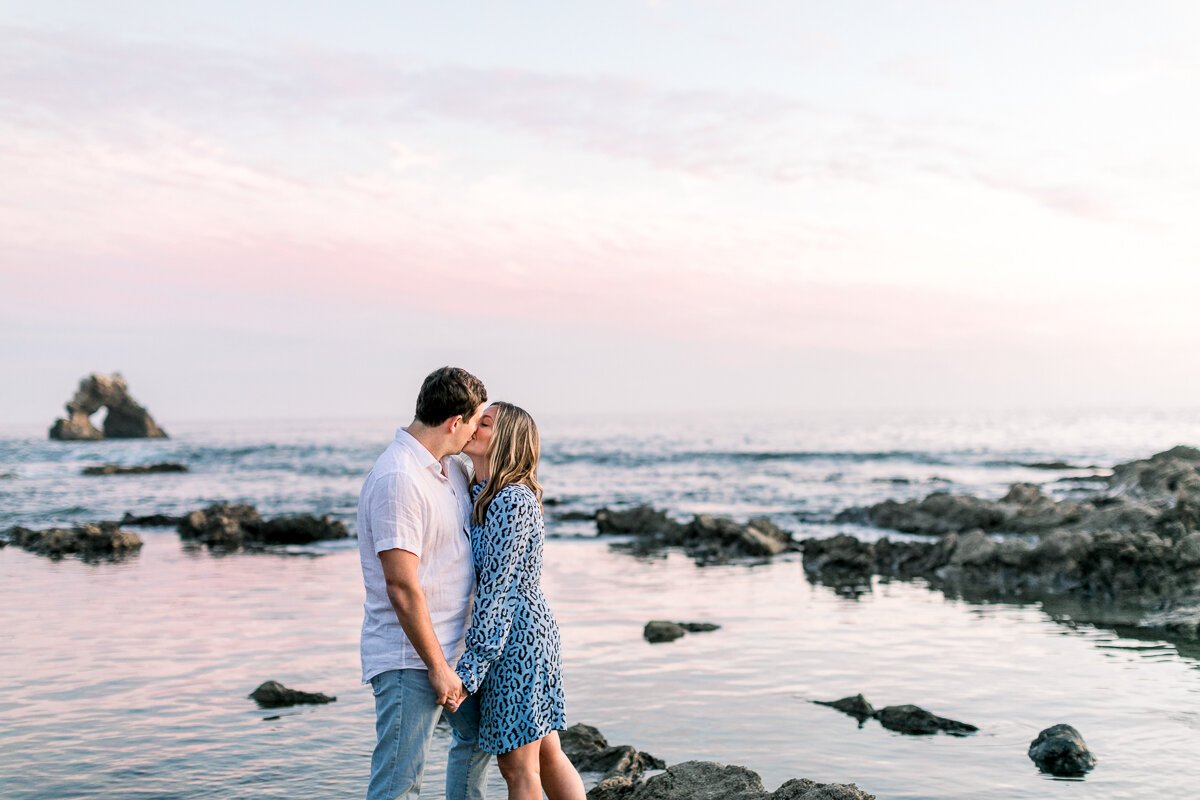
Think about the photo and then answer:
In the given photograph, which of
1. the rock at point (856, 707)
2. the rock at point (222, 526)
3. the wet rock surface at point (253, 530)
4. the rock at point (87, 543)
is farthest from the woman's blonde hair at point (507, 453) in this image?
the wet rock surface at point (253, 530)

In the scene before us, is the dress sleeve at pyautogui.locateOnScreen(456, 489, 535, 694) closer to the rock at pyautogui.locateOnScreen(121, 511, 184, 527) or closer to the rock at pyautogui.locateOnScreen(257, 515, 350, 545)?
the rock at pyautogui.locateOnScreen(257, 515, 350, 545)

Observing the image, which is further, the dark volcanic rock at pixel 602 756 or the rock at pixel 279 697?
the rock at pixel 279 697

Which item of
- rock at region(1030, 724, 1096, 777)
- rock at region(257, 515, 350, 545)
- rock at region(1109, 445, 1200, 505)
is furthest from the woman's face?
rock at region(257, 515, 350, 545)

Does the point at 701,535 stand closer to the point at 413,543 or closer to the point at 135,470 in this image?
the point at 413,543

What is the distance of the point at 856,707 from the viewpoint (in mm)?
7957

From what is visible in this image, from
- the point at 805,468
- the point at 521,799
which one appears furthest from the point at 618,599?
the point at 805,468

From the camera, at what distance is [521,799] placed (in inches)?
180

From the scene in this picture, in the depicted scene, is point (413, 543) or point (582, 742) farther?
point (582, 742)

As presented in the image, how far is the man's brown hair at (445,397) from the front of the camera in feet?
14.0

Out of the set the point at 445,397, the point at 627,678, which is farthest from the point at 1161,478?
the point at 445,397

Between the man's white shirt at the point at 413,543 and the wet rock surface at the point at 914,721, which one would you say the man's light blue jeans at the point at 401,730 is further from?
the wet rock surface at the point at 914,721

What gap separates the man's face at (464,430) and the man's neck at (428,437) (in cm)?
7

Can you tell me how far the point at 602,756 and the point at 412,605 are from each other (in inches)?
124

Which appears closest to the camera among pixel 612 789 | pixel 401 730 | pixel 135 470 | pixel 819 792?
pixel 401 730
